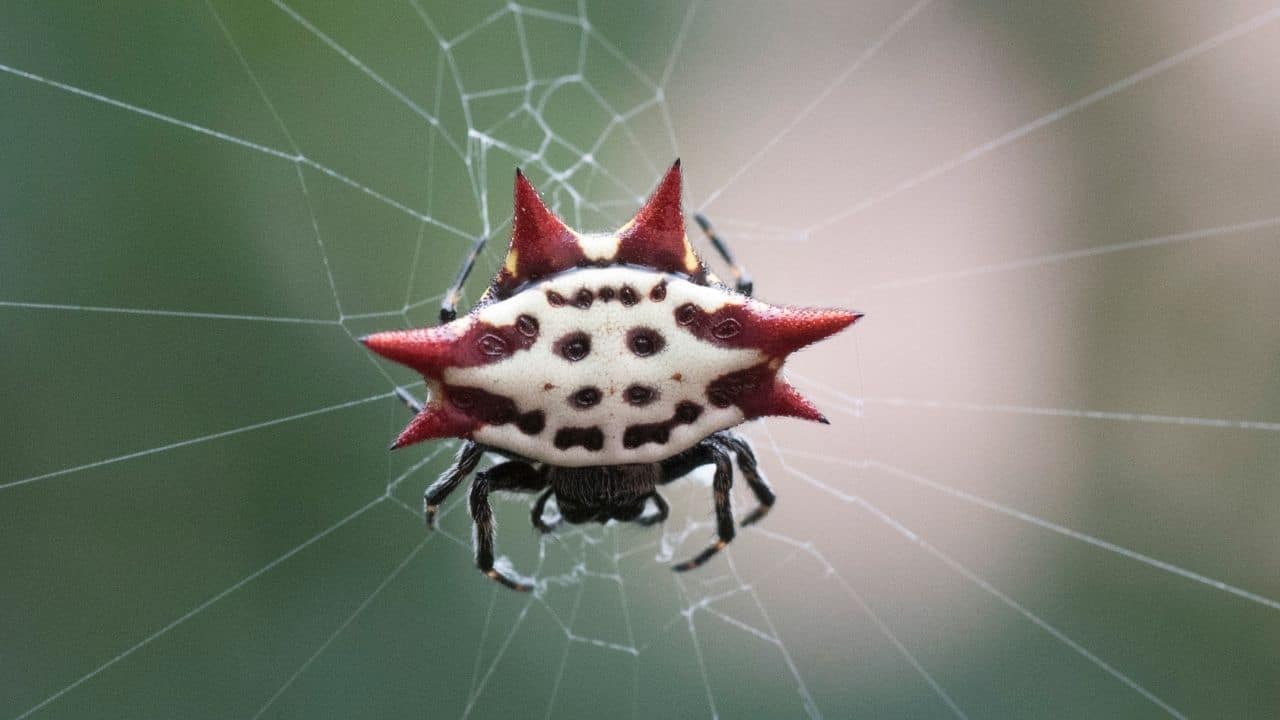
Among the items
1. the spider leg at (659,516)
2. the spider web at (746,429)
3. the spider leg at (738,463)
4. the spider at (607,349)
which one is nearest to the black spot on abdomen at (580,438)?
the spider at (607,349)

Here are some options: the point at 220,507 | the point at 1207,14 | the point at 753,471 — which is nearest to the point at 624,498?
the point at 753,471

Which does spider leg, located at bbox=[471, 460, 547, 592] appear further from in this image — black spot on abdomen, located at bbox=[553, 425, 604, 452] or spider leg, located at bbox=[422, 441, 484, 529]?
black spot on abdomen, located at bbox=[553, 425, 604, 452]

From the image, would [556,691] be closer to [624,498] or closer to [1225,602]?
[624,498]

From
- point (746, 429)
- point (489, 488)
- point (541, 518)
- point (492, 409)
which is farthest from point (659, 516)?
point (746, 429)

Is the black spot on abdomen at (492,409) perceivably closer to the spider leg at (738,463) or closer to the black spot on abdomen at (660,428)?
the black spot on abdomen at (660,428)

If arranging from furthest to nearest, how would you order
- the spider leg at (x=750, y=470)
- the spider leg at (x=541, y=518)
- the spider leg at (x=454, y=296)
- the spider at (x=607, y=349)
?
the spider leg at (x=541, y=518)
the spider leg at (x=750, y=470)
the spider leg at (x=454, y=296)
the spider at (x=607, y=349)
